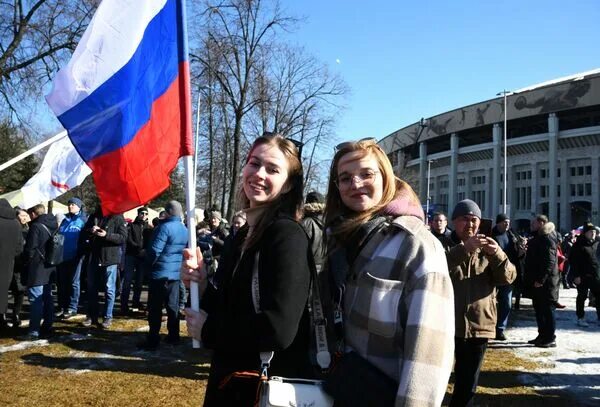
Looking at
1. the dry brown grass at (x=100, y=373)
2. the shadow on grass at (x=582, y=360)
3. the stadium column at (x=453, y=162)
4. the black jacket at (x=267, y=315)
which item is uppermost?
the stadium column at (x=453, y=162)

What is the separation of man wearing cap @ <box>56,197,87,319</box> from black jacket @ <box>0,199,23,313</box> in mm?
2812

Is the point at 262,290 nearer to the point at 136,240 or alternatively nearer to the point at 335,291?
the point at 335,291

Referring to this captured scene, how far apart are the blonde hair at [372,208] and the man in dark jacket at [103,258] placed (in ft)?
22.1

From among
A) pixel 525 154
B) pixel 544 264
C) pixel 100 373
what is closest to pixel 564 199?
pixel 525 154

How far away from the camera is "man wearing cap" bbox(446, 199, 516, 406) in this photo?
14.1ft

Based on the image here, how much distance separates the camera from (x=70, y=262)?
911 centimetres

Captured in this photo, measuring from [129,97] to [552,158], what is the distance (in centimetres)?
Answer: 7008

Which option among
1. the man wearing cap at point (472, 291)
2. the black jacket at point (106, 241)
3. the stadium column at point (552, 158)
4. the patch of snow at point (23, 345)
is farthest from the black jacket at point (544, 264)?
the stadium column at point (552, 158)

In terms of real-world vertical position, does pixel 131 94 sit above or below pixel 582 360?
above

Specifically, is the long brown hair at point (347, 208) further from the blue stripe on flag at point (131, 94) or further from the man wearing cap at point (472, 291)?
the man wearing cap at point (472, 291)

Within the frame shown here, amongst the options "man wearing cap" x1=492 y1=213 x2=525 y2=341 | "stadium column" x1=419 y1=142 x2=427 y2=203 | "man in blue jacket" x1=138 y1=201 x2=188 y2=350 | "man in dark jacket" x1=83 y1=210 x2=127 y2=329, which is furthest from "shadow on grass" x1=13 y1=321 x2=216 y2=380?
"stadium column" x1=419 y1=142 x2=427 y2=203

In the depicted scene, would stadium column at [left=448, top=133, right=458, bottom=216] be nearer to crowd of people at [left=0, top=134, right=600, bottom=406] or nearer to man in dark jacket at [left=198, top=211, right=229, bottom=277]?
man in dark jacket at [left=198, top=211, right=229, bottom=277]

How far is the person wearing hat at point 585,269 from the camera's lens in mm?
10188

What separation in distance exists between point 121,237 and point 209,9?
1445cm
